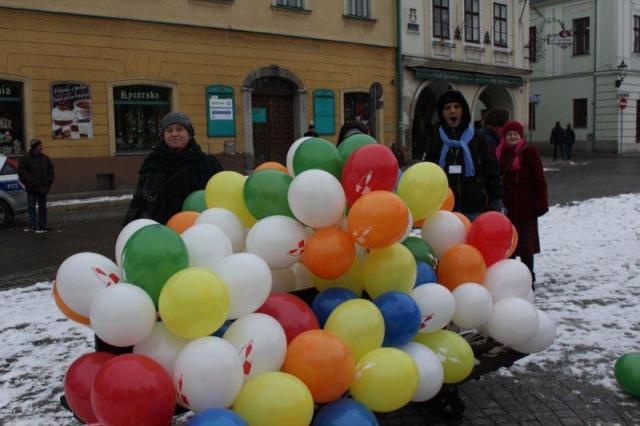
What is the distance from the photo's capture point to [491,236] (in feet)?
12.2

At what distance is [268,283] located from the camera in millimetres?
2822

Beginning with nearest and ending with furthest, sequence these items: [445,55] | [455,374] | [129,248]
Answer: [129,248]
[455,374]
[445,55]

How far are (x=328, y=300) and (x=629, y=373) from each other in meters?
2.05

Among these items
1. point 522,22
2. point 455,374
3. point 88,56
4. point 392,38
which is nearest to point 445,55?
point 392,38

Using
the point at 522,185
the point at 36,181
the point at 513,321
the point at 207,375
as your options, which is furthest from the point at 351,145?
the point at 36,181

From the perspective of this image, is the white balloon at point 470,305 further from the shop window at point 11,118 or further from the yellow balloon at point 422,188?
the shop window at point 11,118

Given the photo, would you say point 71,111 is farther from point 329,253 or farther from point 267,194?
point 329,253

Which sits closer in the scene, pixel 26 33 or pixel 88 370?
pixel 88 370

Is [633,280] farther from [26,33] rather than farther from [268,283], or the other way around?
[26,33]

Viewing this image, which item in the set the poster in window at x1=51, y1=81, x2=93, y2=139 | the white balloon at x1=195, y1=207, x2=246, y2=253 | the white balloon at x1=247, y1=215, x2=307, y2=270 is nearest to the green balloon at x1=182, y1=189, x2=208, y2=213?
the white balloon at x1=195, y1=207, x2=246, y2=253

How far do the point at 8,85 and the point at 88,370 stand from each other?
1584 cm

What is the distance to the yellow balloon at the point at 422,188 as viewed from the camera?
11.4ft

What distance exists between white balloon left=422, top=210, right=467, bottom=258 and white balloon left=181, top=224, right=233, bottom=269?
1.19m

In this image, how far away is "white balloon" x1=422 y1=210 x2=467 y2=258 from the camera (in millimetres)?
3689
